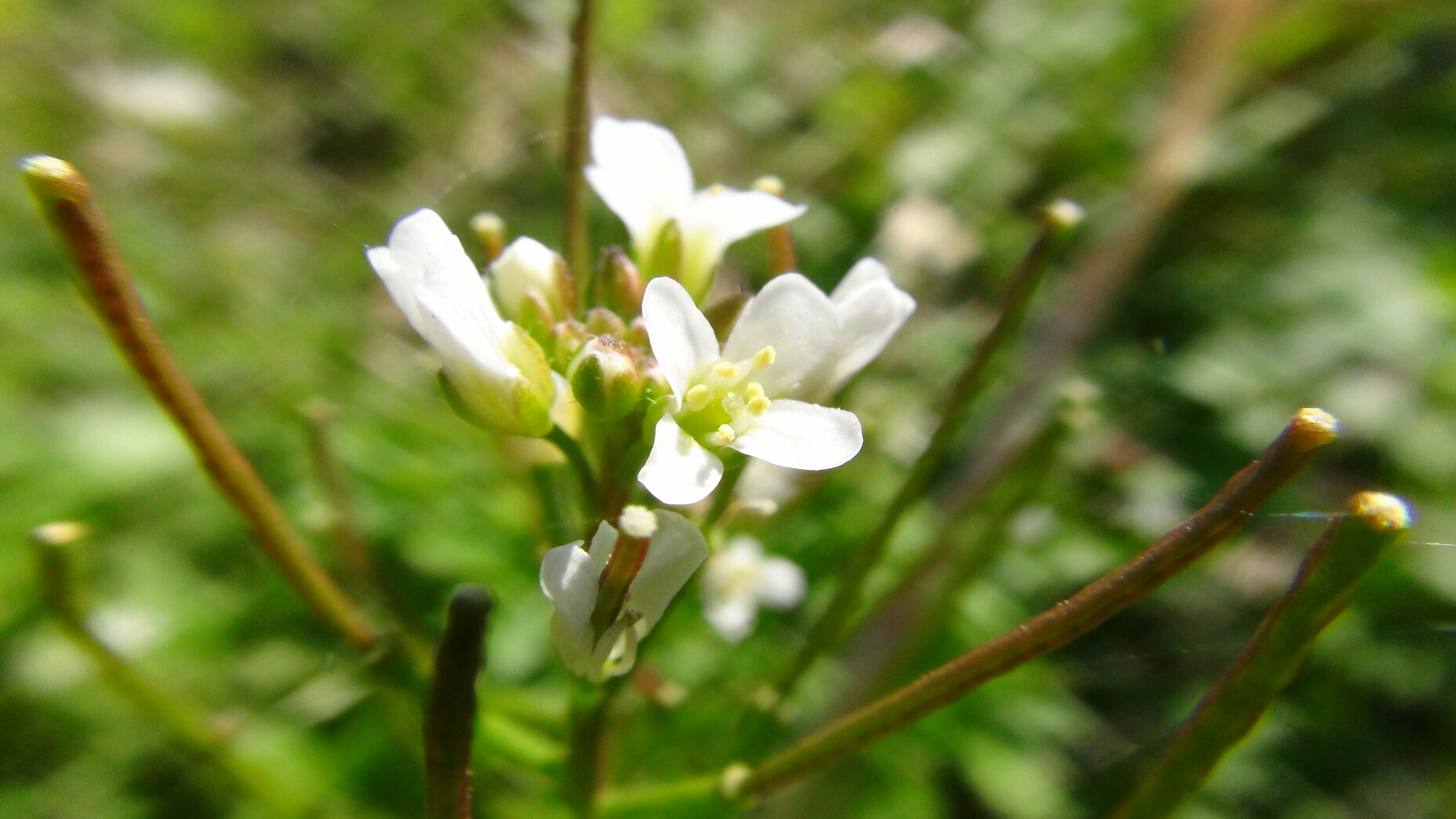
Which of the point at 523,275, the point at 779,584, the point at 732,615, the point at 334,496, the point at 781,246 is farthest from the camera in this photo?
the point at 779,584

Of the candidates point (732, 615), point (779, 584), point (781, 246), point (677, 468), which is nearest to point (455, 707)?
point (677, 468)

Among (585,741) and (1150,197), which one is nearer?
(585,741)

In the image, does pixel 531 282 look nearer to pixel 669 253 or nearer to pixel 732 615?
pixel 669 253

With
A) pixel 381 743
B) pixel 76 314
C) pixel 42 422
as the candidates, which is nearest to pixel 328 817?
pixel 381 743

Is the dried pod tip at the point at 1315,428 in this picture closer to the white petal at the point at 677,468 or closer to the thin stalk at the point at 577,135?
the white petal at the point at 677,468

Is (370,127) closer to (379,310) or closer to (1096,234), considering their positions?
(379,310)

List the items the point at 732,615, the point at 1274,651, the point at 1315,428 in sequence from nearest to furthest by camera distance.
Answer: the point at 1315,428
the point at 1274,651
the point at 732,615

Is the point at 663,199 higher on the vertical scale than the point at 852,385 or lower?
higher

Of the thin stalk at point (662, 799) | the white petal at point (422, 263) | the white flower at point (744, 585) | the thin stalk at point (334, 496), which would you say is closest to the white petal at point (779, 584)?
the white flower at point (744, 585)
